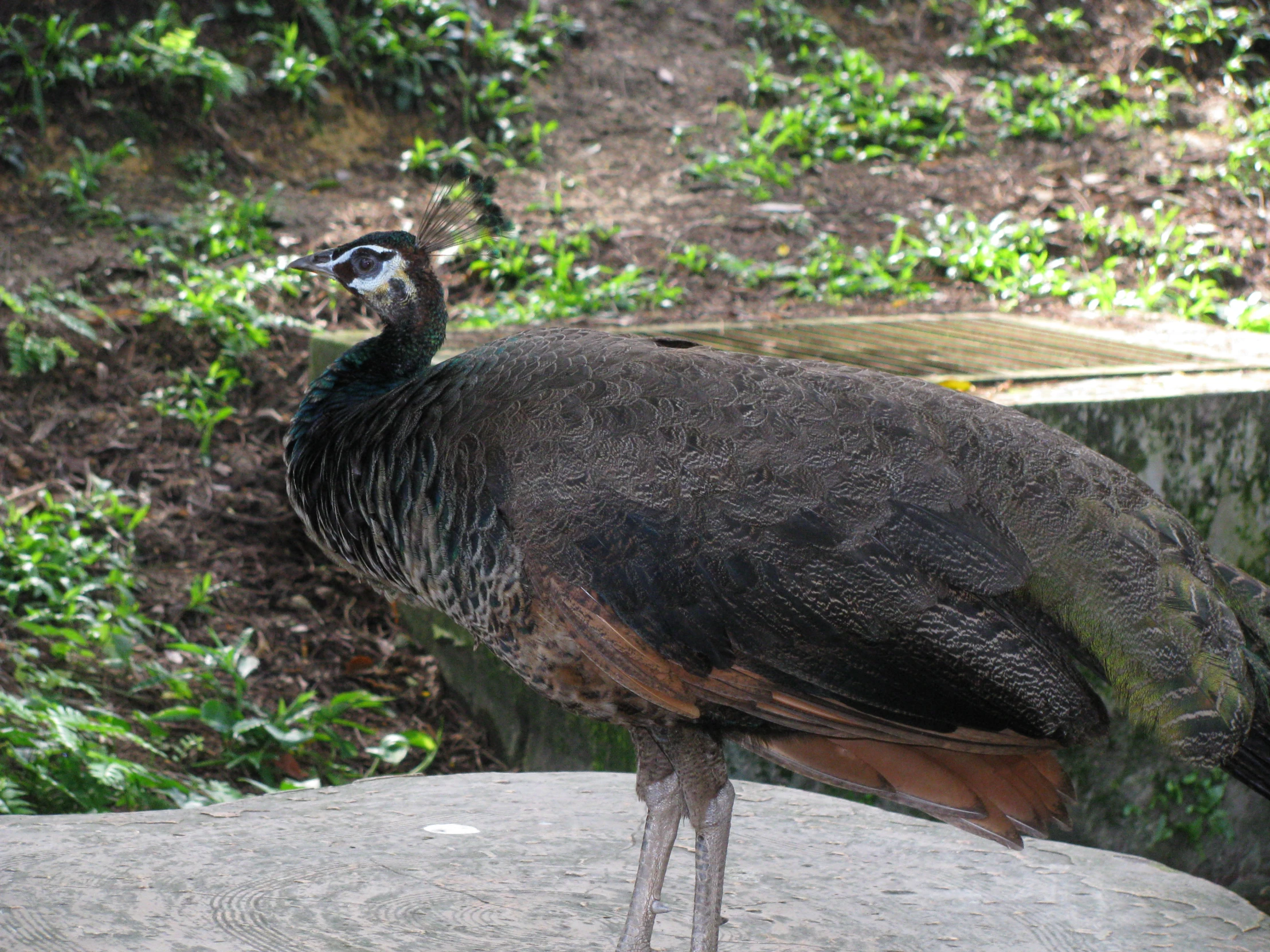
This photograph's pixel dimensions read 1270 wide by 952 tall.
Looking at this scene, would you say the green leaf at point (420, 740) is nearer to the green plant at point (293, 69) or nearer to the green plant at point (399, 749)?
the green plant at point (399, 749)

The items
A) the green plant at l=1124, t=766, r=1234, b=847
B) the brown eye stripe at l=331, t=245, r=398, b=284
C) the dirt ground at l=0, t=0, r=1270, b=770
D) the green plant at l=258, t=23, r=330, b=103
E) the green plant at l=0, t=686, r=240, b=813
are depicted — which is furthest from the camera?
the green plant at l=258, t=23, r=330, b=103

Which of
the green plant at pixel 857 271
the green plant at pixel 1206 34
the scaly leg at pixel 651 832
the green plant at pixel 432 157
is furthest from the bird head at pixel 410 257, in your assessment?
the green plant at pixel 1206 34

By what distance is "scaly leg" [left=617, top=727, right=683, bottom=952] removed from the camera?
265cm

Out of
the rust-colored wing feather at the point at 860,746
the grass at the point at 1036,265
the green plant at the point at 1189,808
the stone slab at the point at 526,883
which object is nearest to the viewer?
the rust-colored wing feather at the point at 860,746

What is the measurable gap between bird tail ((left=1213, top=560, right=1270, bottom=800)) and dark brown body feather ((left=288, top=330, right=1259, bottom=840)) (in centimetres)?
7

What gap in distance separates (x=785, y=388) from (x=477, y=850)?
1448 millimetres

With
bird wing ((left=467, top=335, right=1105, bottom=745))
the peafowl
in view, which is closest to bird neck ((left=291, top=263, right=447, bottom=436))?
the peafowl

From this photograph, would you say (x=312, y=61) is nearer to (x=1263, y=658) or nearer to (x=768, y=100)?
(x=768, y=100)

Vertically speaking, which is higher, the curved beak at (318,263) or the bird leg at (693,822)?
the curved beak at (318,263)

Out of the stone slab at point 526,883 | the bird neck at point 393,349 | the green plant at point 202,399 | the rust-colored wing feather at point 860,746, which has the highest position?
the bird neck at point 393,349

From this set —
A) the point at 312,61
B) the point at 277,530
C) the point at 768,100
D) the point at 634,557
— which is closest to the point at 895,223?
the point at 768,100

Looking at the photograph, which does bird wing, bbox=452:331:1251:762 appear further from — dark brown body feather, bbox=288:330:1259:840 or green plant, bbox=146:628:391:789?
green plant, bbox=146:628:391:789

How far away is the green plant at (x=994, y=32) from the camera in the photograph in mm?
10125

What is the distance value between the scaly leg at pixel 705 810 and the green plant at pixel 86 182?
18.0ft
